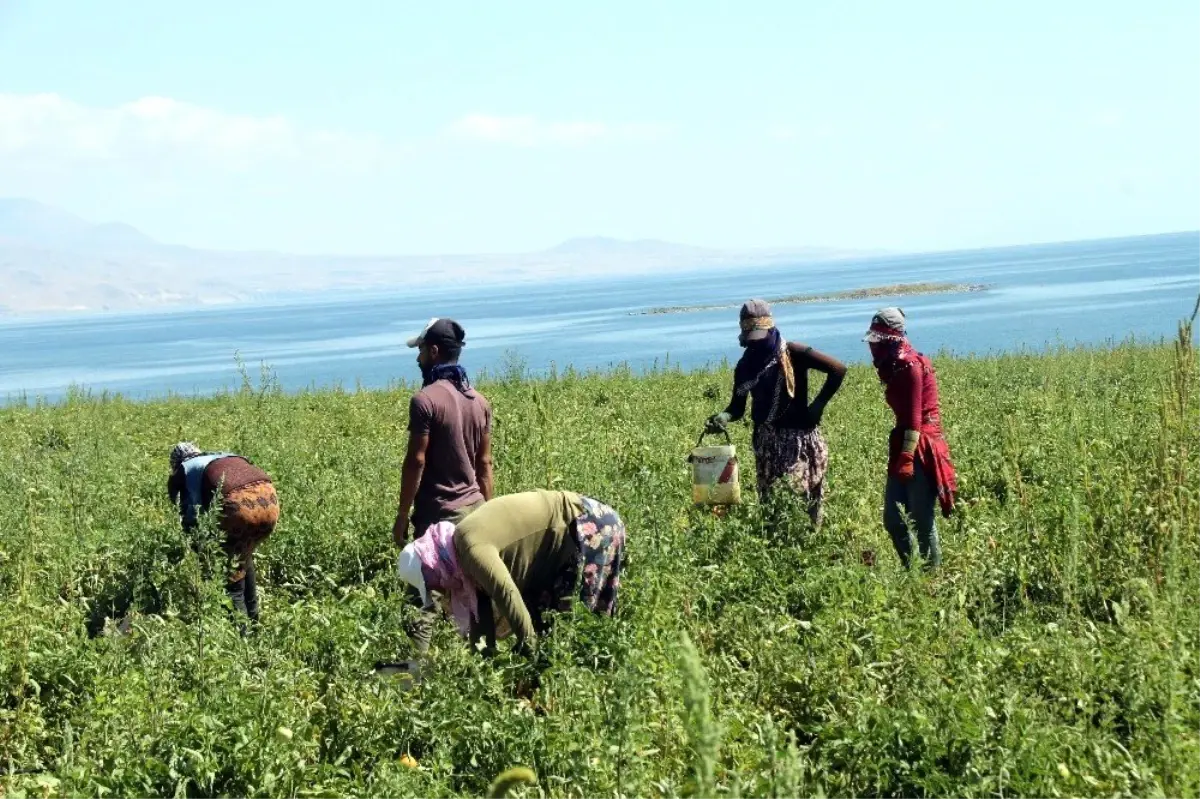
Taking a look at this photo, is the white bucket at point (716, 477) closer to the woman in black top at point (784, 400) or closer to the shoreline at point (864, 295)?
the woman in black top at point (784, 400)

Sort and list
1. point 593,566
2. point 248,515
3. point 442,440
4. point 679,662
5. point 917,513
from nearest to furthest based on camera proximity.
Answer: point 679,662, point 593,566, point 442,440, point 248,515, point 917,513

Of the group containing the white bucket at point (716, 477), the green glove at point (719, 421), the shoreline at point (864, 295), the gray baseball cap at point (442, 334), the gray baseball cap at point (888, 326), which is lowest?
the shoreline at point (864, 295)

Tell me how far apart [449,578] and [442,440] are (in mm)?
1079

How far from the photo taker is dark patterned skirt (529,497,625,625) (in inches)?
218

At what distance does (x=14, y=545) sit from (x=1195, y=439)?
7.31 metres

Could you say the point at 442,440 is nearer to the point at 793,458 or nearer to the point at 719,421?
the point at 719,421

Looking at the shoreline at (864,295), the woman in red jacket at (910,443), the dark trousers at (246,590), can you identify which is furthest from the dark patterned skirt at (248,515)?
the shoreline at (864,295)

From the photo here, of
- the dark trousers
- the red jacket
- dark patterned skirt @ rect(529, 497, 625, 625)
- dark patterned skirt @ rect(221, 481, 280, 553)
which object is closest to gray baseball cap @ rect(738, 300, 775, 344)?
the red jacket

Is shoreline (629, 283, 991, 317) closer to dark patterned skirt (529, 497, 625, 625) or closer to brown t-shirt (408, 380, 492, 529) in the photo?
brown t-shirt (408, 380, 492, 529)

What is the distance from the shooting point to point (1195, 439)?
7.53 m

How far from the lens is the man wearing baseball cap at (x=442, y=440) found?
6.42 metres

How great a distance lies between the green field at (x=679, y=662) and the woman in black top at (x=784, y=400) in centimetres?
40

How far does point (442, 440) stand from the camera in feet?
21.2

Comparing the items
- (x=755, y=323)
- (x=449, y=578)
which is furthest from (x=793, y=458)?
(x=449, y=578)
